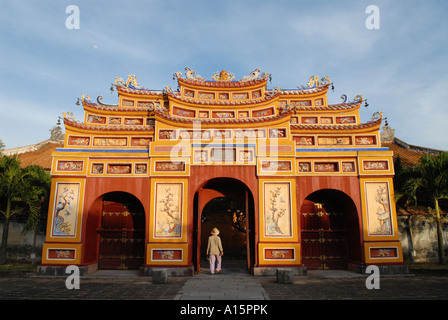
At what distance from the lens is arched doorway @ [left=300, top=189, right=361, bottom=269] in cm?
1334

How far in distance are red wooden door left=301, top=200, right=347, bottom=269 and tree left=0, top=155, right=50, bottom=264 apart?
40.2ft

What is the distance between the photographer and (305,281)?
10555 mm

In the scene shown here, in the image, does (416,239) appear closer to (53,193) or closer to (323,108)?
(323,108)

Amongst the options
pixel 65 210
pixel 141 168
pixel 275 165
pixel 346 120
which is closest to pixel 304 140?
pixel 275 165

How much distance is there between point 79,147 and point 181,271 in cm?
694

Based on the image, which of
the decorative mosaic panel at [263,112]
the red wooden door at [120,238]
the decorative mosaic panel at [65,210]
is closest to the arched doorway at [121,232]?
the red wooden door at [120,238]

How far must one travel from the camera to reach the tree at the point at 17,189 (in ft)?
45.1

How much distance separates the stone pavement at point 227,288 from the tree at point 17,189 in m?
3.30

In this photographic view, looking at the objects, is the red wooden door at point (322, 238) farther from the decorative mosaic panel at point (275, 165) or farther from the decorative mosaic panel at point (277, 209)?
the decorative mosaic panel at point (275, 165)

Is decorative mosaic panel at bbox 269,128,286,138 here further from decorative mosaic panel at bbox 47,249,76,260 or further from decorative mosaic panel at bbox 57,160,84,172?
decorative mosaic panel at bbox 47,249,76,260

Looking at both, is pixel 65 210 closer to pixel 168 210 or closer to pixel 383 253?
pixel 168 210

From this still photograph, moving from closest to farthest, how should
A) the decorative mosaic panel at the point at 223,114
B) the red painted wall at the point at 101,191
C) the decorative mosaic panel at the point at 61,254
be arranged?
the decorative mosaic panel at the point at 61,254 → the red painted wall at the point at 101,191 → the decorative mosaic panel at the point at 223,114
